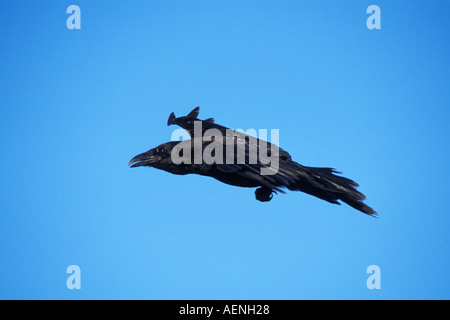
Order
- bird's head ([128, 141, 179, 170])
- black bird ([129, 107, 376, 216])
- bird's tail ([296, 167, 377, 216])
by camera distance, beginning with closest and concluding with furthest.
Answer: black bird ([129, 107, 376, 216]) → bird's tail ([296, 167, 377, 216]) → bird's head ([128, 141, 179, 170])

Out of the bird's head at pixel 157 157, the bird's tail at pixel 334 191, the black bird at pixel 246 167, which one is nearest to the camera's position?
the black bird at pixel 246 167

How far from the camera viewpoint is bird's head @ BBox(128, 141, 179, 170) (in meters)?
9.61

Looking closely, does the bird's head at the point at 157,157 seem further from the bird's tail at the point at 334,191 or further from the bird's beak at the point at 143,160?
the bird's tail at the point at 334,191

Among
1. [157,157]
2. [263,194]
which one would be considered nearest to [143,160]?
[157,157]

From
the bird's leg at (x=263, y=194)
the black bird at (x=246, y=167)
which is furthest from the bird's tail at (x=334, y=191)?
the bird's leg at (x=263, y=194)

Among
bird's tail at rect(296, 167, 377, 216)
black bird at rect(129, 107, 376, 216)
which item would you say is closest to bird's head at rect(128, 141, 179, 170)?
black bird at rect(129, 107, 376, 216)

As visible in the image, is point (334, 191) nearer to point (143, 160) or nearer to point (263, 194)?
point (263, 194)

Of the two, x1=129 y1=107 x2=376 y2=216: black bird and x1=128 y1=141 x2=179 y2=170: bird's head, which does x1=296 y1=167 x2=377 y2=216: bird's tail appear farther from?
x1=128 y1=141 x2=179 y2=170: bird's head

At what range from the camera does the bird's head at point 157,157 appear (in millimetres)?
9609

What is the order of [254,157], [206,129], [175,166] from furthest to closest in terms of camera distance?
[206,129] → [175,166] → [254,157]
